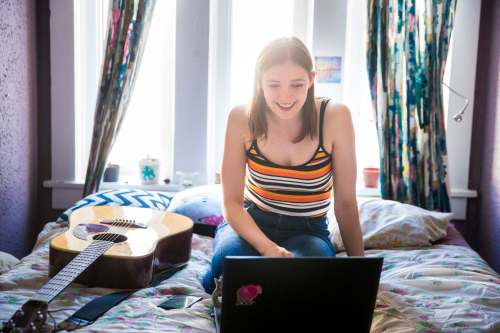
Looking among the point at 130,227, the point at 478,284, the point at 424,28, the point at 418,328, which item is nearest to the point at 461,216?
the point at 424,28

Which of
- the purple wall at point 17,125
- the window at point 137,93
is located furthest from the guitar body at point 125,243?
the window at point 137,93

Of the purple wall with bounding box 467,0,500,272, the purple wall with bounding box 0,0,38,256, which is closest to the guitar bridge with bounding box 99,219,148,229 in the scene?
the purple wall with bounding box 0,0,38,256

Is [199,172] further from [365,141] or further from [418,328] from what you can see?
[418,328]

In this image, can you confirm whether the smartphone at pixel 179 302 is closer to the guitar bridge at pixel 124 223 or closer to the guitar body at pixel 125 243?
the guitar body at pixel 125 243

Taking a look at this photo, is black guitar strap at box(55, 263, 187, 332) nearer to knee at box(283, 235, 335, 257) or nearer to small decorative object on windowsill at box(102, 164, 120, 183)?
knee at box(283, 235, 335, 257)

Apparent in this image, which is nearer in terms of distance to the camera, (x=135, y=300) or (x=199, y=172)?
(x=135, y=300)

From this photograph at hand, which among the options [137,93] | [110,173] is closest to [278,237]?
[110,173]

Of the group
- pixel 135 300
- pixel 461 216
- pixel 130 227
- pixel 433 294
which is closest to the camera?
pixel 135 300

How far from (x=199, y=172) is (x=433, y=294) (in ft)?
4.73

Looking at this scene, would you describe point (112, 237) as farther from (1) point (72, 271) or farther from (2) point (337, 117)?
(2) point (337, 117)

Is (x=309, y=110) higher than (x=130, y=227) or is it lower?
higher

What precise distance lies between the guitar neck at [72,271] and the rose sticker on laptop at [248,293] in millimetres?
399

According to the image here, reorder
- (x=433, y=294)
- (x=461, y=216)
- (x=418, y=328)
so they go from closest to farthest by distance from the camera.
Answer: (x=418, y=328)
(x=433, y=294)
(x=461, y=216)

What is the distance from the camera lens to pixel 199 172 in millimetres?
2602
